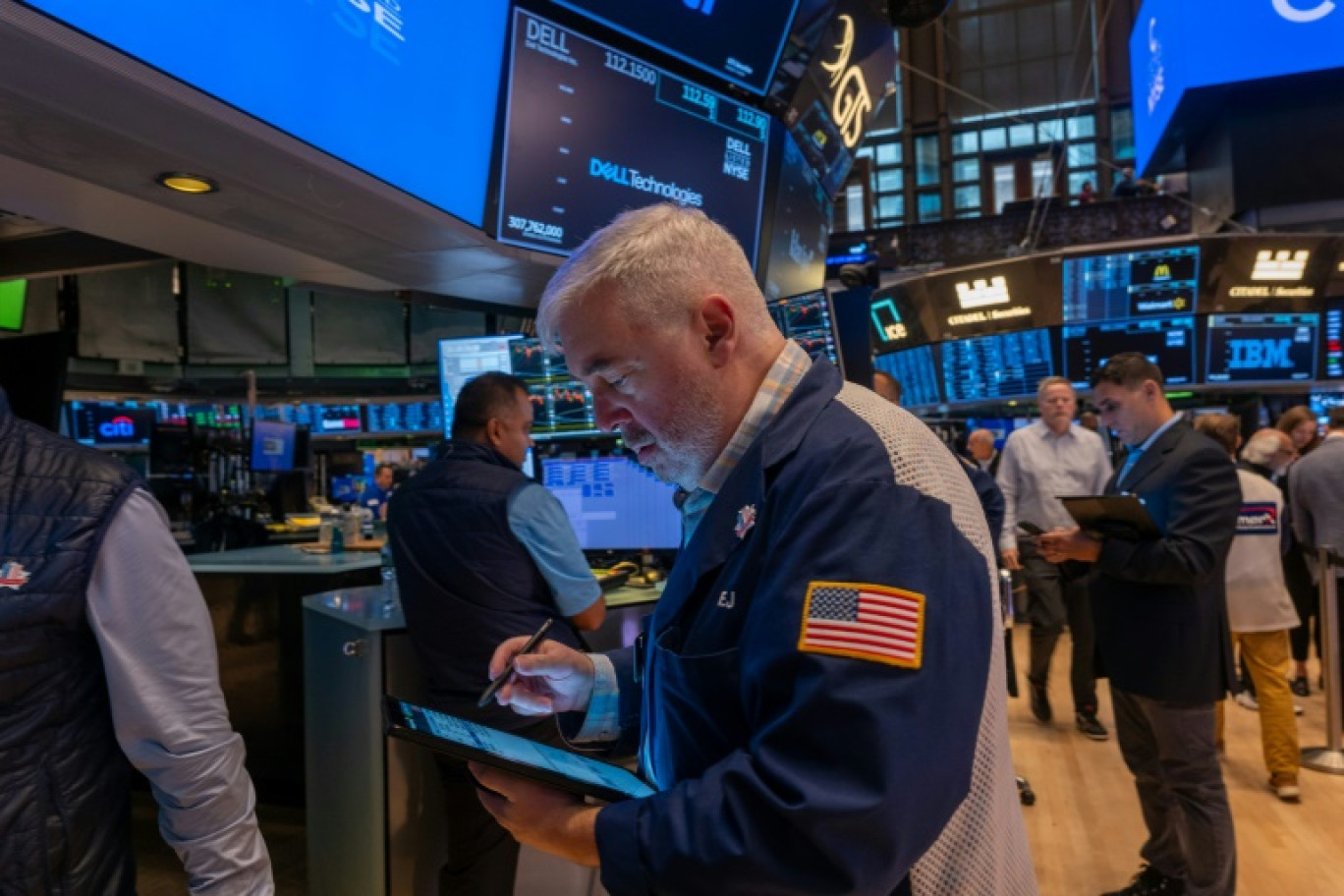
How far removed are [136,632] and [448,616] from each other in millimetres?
1224

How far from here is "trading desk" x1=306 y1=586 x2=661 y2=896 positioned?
2.65 metres

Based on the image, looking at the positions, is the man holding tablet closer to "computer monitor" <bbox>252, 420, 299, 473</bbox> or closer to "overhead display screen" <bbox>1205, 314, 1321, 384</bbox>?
"computer monitor" <bbox>252, 420, 299, 473</bbox>

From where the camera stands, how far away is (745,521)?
0.92 m

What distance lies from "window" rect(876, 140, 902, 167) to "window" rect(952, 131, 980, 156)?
42.1 inches

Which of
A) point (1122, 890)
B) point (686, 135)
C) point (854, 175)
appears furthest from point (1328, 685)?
point (854, 175)

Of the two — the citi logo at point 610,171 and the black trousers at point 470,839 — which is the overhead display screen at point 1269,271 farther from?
the black trousers at point 470,839

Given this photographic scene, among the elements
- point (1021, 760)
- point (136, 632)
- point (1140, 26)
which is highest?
point (1140, 26)

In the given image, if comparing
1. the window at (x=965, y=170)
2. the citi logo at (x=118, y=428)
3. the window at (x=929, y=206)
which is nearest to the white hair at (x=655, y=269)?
the citi logo at (x=118, y=428)

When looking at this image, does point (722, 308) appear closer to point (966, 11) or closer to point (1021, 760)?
point (1021, 760)

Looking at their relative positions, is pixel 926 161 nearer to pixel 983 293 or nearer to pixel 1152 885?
pixel 983 293

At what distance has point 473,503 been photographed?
242cm

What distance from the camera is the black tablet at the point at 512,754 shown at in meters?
0.87

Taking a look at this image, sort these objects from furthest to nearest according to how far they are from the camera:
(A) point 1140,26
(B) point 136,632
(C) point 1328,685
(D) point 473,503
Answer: (A) point 1140,26
(C) point 1328,685
(D) point 473,503
(B) point 136,632

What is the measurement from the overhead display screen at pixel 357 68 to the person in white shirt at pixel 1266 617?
378 centimetres
